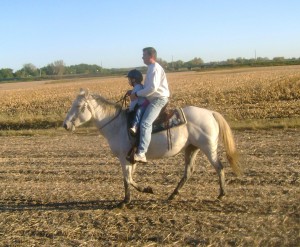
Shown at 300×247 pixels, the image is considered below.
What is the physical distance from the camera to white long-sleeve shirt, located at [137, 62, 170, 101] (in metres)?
8.09

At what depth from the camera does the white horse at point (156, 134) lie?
846 cm

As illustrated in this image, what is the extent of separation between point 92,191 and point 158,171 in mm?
2168

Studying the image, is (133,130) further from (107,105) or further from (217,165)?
(217,165)

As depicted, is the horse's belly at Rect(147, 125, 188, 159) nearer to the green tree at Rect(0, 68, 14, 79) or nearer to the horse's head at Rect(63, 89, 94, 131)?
the horse's head at Rect(63, 89, 94, 131)

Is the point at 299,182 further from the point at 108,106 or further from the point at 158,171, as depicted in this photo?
the point at 108,106

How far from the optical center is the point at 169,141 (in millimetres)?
8445

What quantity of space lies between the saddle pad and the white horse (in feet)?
→ 0.31

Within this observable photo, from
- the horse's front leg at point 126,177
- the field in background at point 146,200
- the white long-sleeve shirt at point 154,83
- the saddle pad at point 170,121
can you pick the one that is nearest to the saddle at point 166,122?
the saddle pad at point 170,121

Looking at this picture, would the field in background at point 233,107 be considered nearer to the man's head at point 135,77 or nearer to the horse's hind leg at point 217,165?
the horse's hind leg at point 217,165

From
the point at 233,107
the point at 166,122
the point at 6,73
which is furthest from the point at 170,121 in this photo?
the point at 6,73

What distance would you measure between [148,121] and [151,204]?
1.59 m

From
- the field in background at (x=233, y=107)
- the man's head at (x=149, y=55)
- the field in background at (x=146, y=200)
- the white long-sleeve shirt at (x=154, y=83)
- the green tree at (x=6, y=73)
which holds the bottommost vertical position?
the field in background at (x=146, y=200)

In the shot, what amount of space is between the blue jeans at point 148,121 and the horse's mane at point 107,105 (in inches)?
31.7

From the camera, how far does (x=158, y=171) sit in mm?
11391
